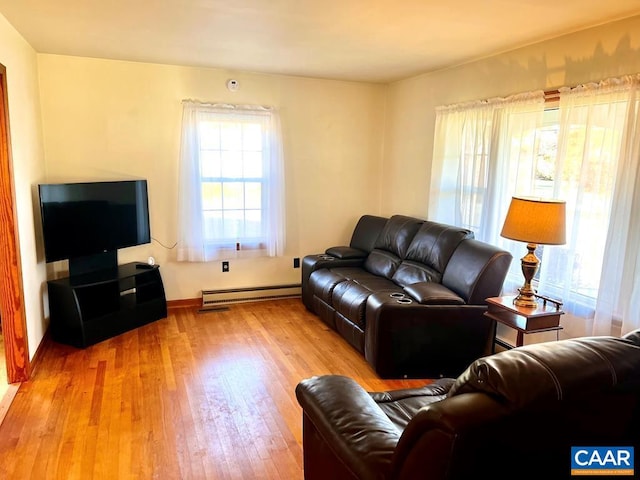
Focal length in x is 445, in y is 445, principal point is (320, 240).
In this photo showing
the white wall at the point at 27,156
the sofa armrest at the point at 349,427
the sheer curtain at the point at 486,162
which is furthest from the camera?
the sheer curtain at the point at 486,162

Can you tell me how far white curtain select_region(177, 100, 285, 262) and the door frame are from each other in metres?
1.60

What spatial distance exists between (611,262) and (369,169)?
9.62 feet

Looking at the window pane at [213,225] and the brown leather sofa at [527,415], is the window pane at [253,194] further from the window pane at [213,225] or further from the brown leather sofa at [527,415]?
the brown leather sofa at [527,415]

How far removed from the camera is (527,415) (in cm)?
100

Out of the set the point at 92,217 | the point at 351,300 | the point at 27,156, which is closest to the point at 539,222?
the point at 351,300

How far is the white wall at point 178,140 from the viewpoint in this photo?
12.9 ft

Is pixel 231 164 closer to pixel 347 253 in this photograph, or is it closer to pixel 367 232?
pixel 347 253

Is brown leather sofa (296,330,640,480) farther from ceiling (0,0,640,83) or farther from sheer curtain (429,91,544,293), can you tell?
sheer curtain (429,91,544,293)

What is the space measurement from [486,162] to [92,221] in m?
3.30

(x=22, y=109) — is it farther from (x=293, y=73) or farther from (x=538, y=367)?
(x=538, y=367)

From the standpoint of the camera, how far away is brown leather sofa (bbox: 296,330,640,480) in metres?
0.98

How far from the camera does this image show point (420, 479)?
1.07 meters

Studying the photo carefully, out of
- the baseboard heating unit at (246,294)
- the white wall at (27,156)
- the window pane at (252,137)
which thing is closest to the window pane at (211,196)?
the window pane at (252,137)

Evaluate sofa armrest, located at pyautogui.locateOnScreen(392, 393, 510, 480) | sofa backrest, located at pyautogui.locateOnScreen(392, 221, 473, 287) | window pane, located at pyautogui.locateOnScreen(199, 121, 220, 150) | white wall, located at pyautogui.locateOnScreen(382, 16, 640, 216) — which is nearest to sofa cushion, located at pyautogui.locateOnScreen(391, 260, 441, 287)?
sofa backrest, located at pyautogui.locateOnScreen(392, 221, 473, 287)
